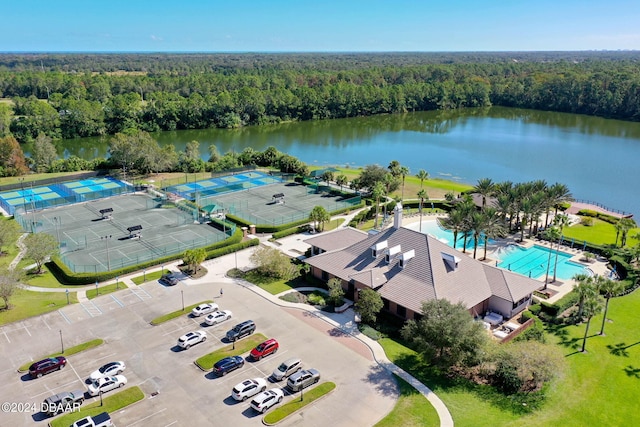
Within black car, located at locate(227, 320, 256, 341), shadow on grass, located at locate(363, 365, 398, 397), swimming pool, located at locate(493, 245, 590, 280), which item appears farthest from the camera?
swimming pool, located at locate(493, 245, 590, 280)

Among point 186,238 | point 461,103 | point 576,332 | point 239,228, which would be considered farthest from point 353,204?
point 461,103

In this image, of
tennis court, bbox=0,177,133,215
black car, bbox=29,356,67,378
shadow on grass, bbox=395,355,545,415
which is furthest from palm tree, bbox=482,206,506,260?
tennis court, bbox=0,177,133,215

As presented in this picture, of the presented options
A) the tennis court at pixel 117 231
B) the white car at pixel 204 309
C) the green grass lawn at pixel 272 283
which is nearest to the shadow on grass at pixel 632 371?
the green grass lawn at pixel 272 283

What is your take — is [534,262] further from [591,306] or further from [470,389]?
[470,389]

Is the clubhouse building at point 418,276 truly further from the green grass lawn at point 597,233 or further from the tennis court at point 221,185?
the tennis court at point 221,185

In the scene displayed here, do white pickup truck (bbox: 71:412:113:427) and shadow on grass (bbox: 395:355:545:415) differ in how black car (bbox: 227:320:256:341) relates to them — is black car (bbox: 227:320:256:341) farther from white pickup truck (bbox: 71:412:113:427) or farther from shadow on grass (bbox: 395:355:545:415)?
shadow on grass (bbox: 395:355:545:415)

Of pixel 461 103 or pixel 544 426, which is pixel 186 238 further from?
pixel 461 103

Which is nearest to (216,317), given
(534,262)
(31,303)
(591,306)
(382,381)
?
(382,381)
